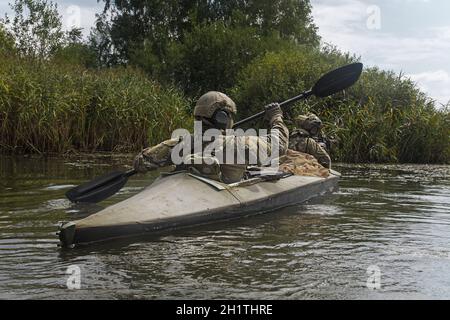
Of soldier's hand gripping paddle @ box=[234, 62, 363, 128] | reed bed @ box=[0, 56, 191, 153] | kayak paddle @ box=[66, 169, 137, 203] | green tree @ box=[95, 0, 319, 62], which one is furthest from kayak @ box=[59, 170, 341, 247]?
green tree @ box=[95, 0, 319, 62]

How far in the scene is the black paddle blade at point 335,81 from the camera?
29.1 feet

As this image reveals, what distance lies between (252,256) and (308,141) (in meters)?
4.53

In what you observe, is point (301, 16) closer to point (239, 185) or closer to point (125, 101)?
point (125, 101)

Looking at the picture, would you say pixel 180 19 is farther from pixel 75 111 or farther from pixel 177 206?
pixel 177 206

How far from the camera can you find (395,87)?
53.1 feet

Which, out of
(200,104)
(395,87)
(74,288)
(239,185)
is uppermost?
(395,87)

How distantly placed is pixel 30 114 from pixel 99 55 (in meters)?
22.4

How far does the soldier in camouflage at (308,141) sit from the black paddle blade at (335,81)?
537 millimetres

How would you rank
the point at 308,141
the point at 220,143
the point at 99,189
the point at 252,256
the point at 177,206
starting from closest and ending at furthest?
the point at 252,256 → the point at 177,206 → the point at 220,143 → the point at 99,189 → the point at 308,141

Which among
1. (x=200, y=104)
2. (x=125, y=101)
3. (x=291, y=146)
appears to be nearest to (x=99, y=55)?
(x=125, y=101)

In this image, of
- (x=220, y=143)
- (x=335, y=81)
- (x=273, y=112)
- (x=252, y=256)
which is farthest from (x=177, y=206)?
(x=335, y=81)

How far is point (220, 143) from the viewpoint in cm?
644

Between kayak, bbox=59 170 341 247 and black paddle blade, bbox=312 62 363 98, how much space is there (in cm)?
181

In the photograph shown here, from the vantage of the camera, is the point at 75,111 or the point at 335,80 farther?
the point at 75,111
